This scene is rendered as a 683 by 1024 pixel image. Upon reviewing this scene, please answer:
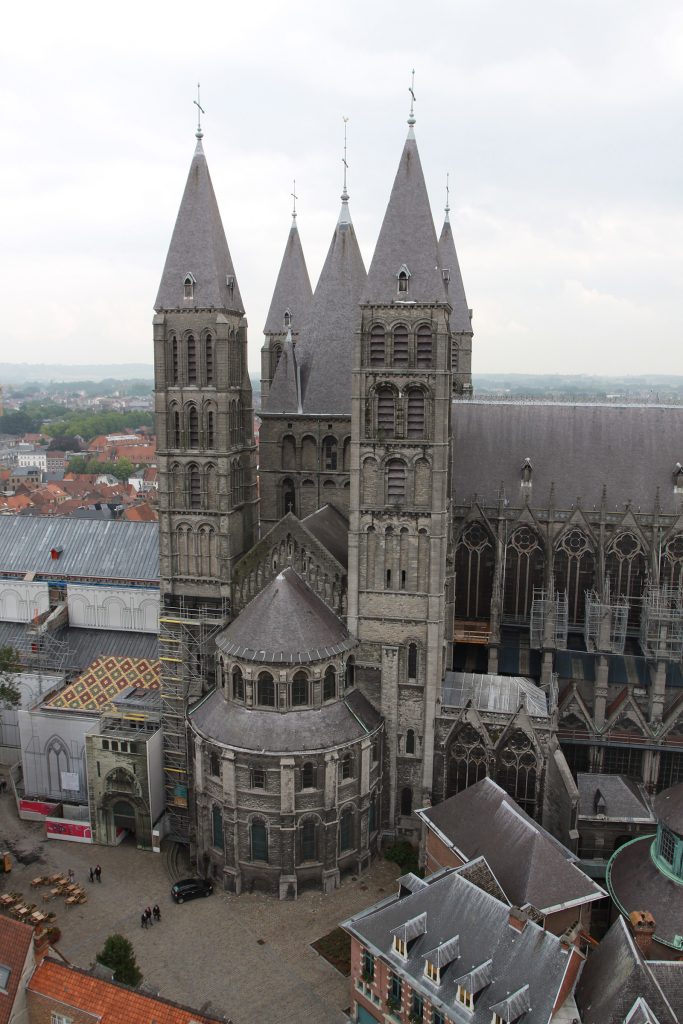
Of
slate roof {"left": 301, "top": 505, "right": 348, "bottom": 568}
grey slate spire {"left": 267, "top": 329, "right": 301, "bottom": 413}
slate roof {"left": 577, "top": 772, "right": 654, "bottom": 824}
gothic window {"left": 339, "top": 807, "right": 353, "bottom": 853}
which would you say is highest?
grey slate spire {"left": 267, "top": 329, "right": 301, "bottom": 413}

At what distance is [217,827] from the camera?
48.5m

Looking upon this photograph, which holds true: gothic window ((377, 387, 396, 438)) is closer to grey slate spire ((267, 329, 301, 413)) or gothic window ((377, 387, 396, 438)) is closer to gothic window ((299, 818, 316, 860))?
grey slate spire ((267, 329, 301, 413))

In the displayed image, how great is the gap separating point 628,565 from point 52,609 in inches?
1733

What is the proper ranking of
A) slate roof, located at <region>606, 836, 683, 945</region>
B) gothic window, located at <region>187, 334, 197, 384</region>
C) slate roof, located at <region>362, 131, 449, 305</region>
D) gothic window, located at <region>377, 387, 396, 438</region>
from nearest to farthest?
slate roof, located at <region>606, 836, 683, 945</region> → slate roof, located at <region>362, 131, 449, 305</region> → gothic window, located at <region>377, 387, 396, 438</region> → gothic window, located at <region>187, 334, 197, 384</region>

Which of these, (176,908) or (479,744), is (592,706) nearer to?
(479,744)

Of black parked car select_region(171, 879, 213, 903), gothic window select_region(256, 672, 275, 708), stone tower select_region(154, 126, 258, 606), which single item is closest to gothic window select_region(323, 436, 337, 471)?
stone tower select_region(154, 126, 258, 606)

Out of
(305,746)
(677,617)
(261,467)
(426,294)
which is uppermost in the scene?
(426,294)

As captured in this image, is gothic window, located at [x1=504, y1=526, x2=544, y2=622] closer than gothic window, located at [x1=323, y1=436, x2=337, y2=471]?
Yes

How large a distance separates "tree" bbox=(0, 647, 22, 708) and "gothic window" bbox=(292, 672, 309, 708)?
2051cm

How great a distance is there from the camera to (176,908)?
46562 millimetres

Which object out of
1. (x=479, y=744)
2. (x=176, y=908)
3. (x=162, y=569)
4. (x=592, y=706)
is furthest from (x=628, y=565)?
(x=176, y=908)

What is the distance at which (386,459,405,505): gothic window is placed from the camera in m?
49.2

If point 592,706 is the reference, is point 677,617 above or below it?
above

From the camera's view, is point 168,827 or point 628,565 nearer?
point 168,827
